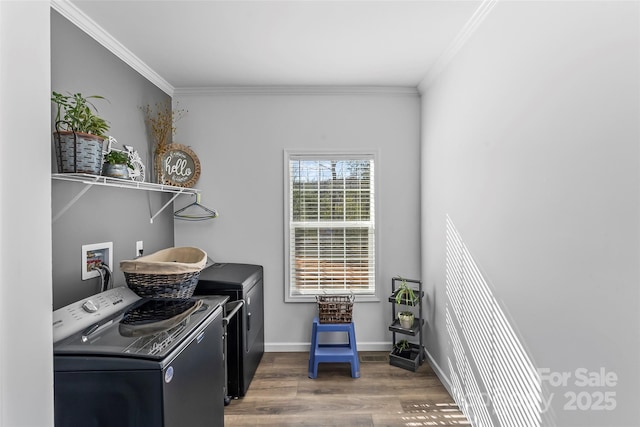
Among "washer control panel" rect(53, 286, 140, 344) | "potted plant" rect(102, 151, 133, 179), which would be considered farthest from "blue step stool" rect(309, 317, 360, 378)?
"potted plant" rect(102, 151, 133, 179)

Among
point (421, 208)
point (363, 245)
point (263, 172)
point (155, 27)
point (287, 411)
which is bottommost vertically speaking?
point (287, 411)

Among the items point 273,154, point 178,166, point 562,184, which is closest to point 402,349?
point 273,154

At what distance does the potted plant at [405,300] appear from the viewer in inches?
119

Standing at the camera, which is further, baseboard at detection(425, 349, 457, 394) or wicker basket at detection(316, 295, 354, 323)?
wicker basket at detection(316, 295, 354, 323)

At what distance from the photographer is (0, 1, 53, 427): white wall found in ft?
2.16

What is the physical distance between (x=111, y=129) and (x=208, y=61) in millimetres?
875

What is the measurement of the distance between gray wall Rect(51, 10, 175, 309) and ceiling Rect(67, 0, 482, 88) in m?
0.19

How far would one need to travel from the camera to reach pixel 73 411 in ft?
4.16

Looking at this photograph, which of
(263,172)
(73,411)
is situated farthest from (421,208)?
(73,411)

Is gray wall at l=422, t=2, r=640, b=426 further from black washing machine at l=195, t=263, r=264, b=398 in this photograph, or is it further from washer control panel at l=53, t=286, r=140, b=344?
washer control panel at l=53, t=286, r=140, b=344

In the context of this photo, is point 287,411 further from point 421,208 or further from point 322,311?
point 421,208

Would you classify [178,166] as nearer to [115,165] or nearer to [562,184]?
[115,165]

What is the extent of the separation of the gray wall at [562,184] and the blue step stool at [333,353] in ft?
3.65

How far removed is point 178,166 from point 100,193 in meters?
0.93
